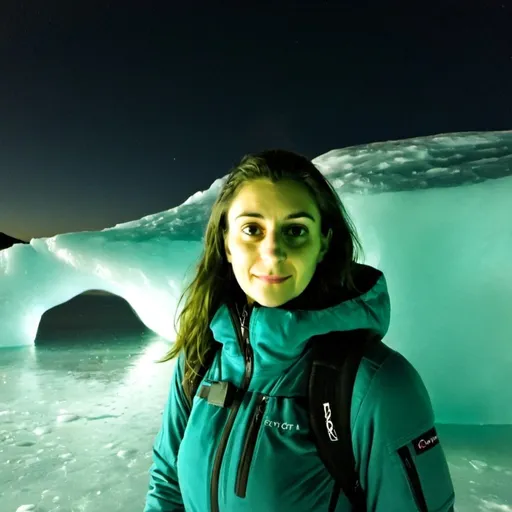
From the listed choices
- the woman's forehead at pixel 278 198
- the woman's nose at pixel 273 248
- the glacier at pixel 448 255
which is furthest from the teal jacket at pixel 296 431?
the glacier at pixel 448 255

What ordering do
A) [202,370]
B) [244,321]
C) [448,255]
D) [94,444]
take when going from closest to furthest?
[244,321] < [202,370] < [94,444] < [448,255]

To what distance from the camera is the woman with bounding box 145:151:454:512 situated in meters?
0.84

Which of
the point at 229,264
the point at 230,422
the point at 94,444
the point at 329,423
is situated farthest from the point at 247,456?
the point at 94,444

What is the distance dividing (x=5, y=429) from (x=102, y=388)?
1345 mm

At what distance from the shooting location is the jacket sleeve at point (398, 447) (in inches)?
32.6

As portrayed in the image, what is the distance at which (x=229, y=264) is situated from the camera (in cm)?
130

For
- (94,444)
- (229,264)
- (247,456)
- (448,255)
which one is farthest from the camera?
(448,255)

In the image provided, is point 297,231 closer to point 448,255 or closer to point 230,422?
point 230,422

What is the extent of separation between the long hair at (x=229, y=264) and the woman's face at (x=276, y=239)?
0.03 metres

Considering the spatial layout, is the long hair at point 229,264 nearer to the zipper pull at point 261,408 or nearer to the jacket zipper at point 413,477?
the zipper pull at point 261,408

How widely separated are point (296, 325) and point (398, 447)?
0.29 meters

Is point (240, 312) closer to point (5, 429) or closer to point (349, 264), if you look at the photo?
point (349, 264)

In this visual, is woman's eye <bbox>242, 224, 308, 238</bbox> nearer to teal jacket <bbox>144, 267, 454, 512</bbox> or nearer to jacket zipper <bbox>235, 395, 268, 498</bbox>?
teal jacket <bbox>144, 267, 454, 512</bbox>

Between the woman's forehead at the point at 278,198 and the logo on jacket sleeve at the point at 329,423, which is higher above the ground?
the woman's forehead at the point at 278,198
